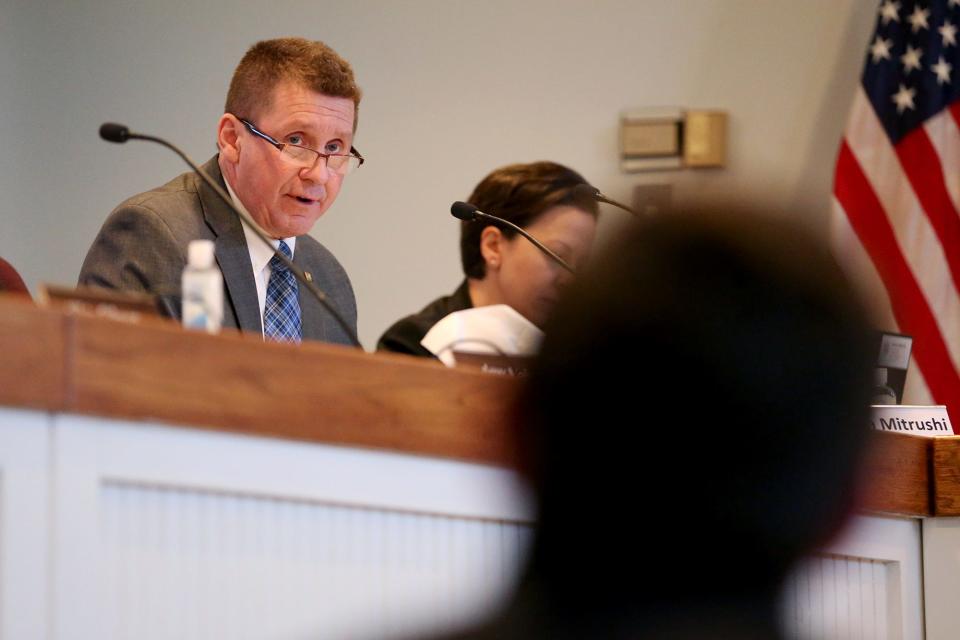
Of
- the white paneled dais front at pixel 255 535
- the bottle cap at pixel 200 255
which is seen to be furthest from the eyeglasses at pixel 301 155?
the white paneled dais front at pixel 255 535

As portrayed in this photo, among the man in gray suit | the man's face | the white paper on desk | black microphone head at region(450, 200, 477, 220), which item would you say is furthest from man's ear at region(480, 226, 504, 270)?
the white paper on desk

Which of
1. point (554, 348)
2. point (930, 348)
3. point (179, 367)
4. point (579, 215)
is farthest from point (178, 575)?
point (930, 348)

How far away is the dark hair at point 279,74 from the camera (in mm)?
3025

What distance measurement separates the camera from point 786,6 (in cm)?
A: 485

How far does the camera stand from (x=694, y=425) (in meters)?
0.66

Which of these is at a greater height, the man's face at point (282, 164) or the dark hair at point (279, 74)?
Answer: the dark hair at point (279, 74)

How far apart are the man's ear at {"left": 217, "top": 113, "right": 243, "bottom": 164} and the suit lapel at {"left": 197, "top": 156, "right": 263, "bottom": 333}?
0.21 metres

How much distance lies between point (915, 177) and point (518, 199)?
1654 mm

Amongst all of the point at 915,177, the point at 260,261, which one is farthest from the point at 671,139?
the point at 260,261

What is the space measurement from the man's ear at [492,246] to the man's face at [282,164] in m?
0.54

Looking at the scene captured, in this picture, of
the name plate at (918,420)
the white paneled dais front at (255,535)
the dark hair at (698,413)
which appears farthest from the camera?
the name plate at (918,420)

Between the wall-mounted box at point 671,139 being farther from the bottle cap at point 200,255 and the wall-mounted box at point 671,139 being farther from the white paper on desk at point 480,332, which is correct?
the bottle cap at point 200,255

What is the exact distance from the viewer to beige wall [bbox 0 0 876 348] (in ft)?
15.9

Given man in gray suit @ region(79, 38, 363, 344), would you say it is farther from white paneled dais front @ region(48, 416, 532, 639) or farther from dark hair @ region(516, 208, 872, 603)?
dark hair @ region(516, 208, 872, 603)
